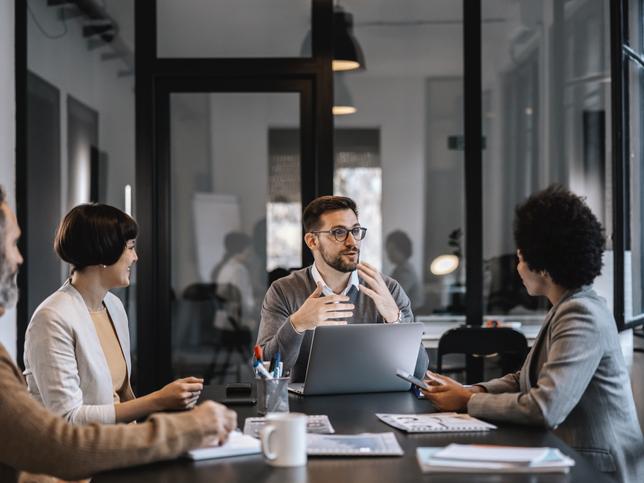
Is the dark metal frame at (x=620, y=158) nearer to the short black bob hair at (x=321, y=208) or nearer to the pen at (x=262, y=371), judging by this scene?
the short black bob hair at (x=321, y=208)

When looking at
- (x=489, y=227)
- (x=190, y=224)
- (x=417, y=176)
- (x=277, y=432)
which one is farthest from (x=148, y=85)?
(x=277, y=432)

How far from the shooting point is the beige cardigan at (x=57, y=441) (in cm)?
183

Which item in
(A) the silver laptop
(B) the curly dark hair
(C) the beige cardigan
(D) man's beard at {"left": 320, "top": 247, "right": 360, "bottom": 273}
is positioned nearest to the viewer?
(C) the beige cardigan

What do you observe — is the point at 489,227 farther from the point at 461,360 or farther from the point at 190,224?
the point at 190,224

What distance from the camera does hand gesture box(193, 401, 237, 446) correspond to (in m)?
1.95

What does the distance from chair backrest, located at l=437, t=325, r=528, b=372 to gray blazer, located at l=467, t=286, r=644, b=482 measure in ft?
6.73

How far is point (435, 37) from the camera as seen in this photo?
17.7ft

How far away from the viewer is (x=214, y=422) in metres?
1.96

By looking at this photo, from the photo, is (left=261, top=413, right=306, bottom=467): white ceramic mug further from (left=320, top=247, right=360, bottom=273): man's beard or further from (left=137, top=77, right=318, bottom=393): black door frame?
(left=137, top=77, right=318, bottom=393): black door frame

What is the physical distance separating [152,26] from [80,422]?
3188mm

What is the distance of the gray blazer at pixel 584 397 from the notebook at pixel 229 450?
66 cm

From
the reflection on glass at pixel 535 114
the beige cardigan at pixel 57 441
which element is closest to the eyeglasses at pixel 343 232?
the beige cardigan at pixel 57 441

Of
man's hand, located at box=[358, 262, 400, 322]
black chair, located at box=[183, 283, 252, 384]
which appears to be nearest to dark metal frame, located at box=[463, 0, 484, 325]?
black chair, located at box=[183, 283, 252, 384]

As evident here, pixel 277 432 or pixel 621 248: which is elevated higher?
pixel 621 248
